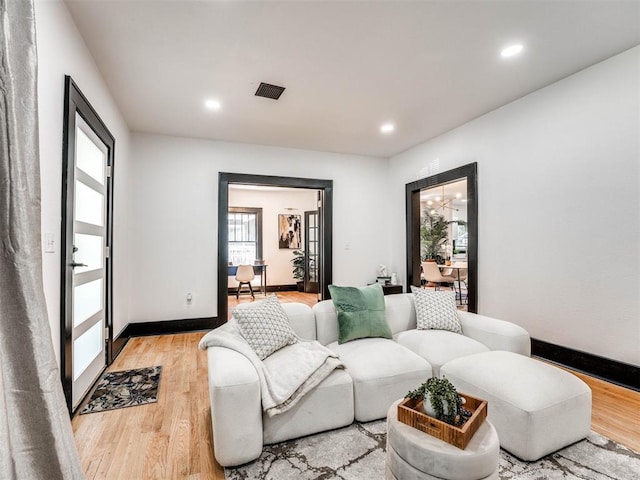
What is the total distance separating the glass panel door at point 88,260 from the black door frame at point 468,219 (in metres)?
3.87

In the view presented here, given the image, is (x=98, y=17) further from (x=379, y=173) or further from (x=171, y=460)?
(x=379, y=173)

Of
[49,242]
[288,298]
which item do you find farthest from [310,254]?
[49,242]

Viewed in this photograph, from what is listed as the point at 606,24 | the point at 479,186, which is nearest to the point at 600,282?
the point at 479,186

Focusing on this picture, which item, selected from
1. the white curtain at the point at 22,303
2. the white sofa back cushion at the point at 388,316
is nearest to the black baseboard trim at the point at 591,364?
the white sofa back cushion at the point at 388,316

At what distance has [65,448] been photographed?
123cm

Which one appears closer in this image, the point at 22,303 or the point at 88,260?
the point at 22,303

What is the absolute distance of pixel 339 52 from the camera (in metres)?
2.58

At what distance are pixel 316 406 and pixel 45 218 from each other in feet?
6.20

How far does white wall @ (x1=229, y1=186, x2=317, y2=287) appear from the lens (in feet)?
27.1

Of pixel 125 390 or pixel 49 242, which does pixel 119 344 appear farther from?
pixel 49 242

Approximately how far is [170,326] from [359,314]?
2.94 meters

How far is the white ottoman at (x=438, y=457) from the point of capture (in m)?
1.24

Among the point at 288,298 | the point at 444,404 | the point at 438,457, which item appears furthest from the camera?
the point at 288,298

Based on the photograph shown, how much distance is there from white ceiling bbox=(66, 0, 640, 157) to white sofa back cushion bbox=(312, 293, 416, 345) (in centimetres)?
200
